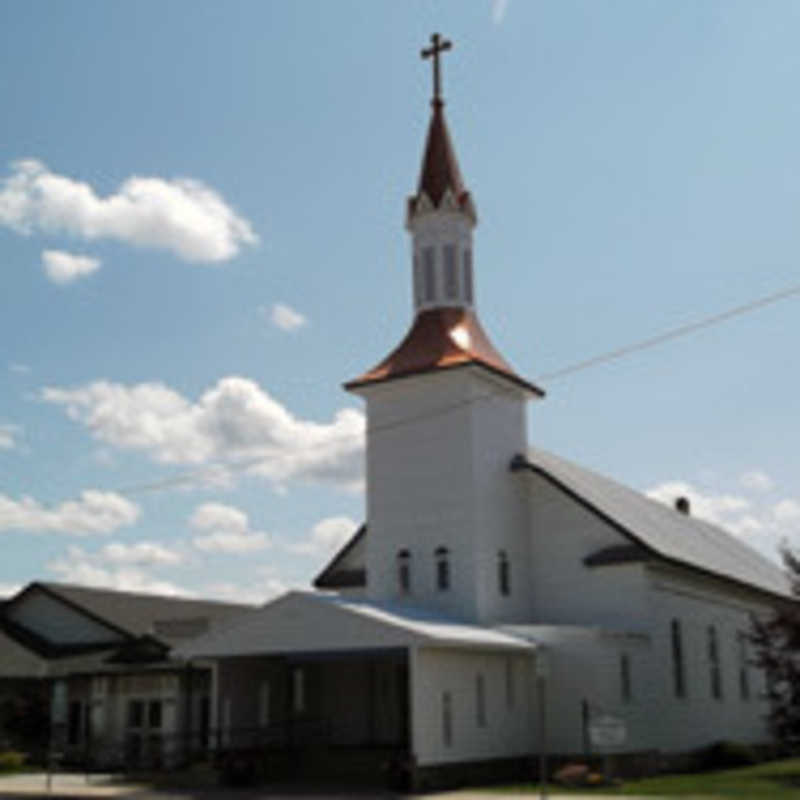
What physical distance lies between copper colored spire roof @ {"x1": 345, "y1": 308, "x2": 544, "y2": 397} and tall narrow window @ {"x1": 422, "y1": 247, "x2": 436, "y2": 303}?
1.94 ft

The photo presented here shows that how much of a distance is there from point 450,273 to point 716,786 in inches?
695

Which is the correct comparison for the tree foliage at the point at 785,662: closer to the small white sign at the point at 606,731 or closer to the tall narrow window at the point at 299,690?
the small white sign at the point at 606,731

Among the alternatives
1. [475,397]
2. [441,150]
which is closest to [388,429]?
[475,397]

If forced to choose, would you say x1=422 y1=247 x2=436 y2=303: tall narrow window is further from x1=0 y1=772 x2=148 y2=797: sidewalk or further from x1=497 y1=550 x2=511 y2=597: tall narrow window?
x1=0 y1=772 x2=148 y2=797: sidewalk

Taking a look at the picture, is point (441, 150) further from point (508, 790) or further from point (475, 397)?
point (508, 790)

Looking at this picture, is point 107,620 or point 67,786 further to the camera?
point 107,620

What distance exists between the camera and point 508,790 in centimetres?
2552

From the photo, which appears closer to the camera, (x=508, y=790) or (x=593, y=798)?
(x=593, y=798)

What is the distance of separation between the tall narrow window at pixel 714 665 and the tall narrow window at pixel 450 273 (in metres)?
14.4

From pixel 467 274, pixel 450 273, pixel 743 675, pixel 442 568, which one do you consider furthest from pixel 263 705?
pixel 743 675

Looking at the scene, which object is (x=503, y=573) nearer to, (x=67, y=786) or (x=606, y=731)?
(x=606, y=731)

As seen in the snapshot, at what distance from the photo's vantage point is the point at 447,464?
33.8 meters

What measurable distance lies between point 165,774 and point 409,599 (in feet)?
27.9

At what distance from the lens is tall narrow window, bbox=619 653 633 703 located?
31609 mm
